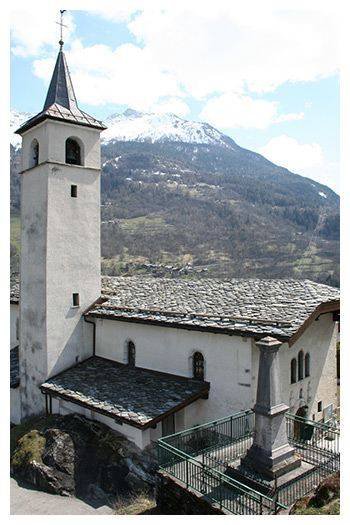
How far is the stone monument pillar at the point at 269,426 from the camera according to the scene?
405 inches

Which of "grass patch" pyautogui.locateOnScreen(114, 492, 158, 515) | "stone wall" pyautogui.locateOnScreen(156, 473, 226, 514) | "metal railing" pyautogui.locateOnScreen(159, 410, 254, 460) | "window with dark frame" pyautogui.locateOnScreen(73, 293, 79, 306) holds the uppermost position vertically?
"window with dark frame" pyautogui.locateOnScreen(73, 293, 79, 306)

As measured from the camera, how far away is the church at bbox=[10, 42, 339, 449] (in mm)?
14438

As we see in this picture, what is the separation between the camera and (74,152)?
63.9ft

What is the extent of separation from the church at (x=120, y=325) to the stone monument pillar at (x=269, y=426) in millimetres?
2553

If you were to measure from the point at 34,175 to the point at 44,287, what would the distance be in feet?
16.0

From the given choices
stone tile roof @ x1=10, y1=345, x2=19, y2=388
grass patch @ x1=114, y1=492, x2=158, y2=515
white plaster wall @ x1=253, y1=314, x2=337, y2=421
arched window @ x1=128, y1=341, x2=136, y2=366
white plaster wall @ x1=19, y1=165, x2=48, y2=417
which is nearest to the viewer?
grass patch @ x1=114, y1=492, x2=158, y2=515

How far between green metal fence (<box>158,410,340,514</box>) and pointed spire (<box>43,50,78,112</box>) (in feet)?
47.3

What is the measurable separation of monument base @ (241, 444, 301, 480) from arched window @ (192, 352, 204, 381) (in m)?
4.87

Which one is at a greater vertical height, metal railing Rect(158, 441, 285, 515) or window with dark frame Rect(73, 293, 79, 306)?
window with dark frame Rect(73, 293, 79, 306)

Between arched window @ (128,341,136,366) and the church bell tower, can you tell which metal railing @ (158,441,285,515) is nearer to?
arched window @ (128,341,136,366)

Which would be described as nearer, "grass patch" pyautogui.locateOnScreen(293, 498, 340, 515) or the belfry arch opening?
"grass patch" pyautogui.locateOnScreen(293, 498, 340, 515)

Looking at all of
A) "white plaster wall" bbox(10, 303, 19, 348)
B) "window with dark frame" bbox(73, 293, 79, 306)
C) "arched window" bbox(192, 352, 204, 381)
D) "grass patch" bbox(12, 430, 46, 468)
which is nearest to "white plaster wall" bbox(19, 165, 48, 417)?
"window with dark frame" bbox(73, 293, 79, 306)

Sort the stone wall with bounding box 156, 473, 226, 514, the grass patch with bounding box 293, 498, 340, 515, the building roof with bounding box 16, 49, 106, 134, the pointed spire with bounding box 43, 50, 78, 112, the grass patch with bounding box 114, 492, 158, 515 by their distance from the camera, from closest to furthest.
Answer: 1. the grass patch with bounding box 293, 498, 340, 515
2. the stone wall with bounding box 156, 473, 226, 514
3. the grass patch with bounding box 114, 492, 158, 515
4. the building roof with bounding box 16, 49, 106, 134
5. the pointed spire with bounding box 43, 50, 78, 112

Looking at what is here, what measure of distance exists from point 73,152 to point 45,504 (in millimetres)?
13462
